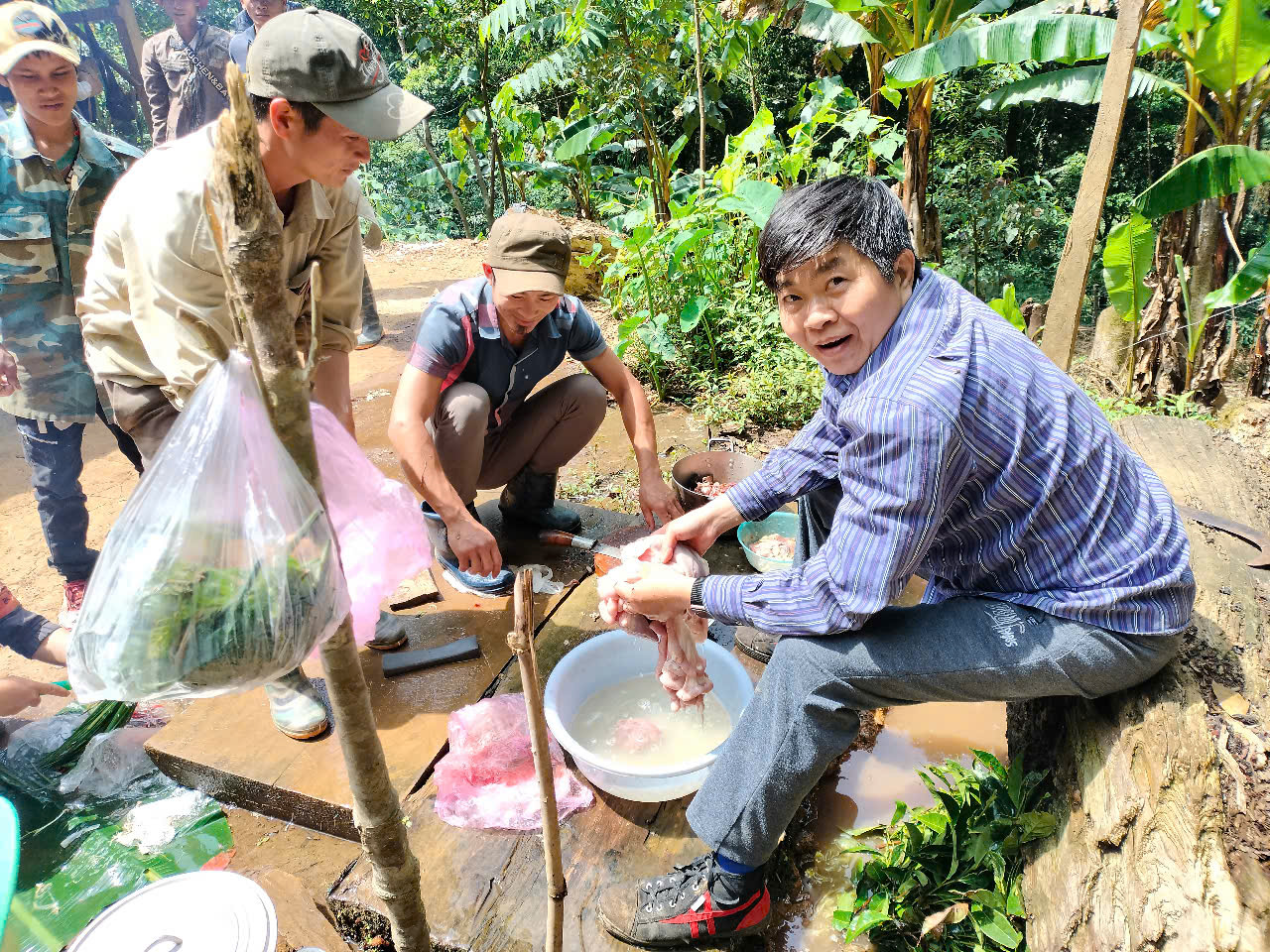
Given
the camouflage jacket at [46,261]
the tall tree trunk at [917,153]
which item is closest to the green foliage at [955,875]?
the camouflage jacket at [46,261]

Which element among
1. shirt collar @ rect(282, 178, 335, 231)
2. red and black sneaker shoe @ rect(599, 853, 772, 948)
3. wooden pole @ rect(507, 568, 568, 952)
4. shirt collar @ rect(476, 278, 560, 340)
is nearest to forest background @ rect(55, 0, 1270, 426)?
shirt collar @ rect(476, 278, 560, 340)

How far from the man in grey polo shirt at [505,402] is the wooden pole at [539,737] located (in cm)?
127

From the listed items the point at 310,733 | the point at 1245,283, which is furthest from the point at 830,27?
the point at 310,733

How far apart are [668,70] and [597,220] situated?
2745 millimetres

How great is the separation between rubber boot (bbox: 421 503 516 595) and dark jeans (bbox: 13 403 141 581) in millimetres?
1029

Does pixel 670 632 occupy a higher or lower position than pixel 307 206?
lower

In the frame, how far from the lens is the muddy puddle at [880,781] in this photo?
5.65 feet

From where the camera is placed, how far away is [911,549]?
53.0 inches

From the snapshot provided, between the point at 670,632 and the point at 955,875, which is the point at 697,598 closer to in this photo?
the point at 670,632

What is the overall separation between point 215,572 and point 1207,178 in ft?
15.3

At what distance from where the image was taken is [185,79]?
4512 millimetres

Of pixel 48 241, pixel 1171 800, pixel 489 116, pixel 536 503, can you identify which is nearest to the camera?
pixel 1171 800

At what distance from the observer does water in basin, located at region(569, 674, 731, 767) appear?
1.98 meters

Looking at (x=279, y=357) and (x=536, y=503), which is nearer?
(x=279, y=357)
